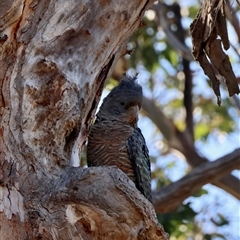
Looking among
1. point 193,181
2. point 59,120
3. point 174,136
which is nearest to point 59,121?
point 59,120

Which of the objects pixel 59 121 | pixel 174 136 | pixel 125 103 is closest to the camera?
pixel 59 121

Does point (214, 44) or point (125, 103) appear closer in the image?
point (214, 44)

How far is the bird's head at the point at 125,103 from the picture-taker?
4035 mm

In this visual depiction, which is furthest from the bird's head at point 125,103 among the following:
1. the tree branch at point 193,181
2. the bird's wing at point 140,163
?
the tree branch at point 193,181

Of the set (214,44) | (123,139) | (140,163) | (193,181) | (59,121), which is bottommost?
(59,121)

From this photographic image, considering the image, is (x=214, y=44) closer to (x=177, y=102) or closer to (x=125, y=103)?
(x=125, y=103)

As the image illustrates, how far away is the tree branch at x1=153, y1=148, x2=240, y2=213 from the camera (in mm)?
5148

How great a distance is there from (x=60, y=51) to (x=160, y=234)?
1002 mm

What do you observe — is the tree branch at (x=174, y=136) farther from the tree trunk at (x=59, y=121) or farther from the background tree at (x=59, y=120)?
the tree trunk at (x=59, y=121)

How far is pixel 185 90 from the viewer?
7.20 m

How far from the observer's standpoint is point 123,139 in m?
3.85

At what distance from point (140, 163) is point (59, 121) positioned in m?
1.05

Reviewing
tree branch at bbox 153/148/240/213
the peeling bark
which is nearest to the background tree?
the peeling bark

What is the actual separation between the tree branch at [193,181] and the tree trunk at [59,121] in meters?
1.98
